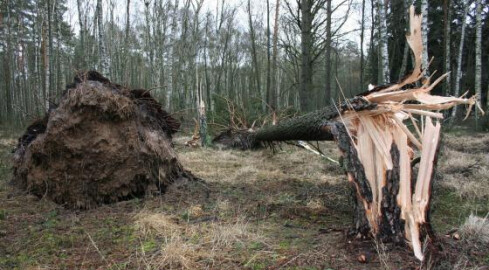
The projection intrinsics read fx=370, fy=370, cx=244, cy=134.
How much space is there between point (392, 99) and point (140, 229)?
3048 millimetres

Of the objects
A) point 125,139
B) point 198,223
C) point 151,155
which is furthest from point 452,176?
point 125,139

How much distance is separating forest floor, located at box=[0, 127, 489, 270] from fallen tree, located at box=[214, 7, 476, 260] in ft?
0.66

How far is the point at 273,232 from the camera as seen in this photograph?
390 centimetres

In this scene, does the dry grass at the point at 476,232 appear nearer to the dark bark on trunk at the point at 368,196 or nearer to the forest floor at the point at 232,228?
the forest floor at the point at 232,228

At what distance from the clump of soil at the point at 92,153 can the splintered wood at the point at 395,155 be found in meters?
3.14

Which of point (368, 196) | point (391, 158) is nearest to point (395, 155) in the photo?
point (391, 158)

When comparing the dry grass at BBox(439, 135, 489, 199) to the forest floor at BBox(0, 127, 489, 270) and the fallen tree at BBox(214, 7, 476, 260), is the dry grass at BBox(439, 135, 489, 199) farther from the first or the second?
the fallen tree at BBox(214, 7, 476, 260)

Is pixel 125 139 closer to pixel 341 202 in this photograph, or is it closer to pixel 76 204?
pixel 76 204

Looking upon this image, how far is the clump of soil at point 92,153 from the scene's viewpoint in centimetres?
515

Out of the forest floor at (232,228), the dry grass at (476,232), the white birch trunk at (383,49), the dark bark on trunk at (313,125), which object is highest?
the white birch trunk at (383,49)

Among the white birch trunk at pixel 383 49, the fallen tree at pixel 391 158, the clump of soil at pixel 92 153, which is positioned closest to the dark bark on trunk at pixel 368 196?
the fallen tree at pixel 391 158

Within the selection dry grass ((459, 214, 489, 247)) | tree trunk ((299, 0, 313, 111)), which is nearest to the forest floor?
dry grass ((459, 214, 489, 247))

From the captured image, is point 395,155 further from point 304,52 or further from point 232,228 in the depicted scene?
point 304,52

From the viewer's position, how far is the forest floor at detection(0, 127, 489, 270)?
310 cm
